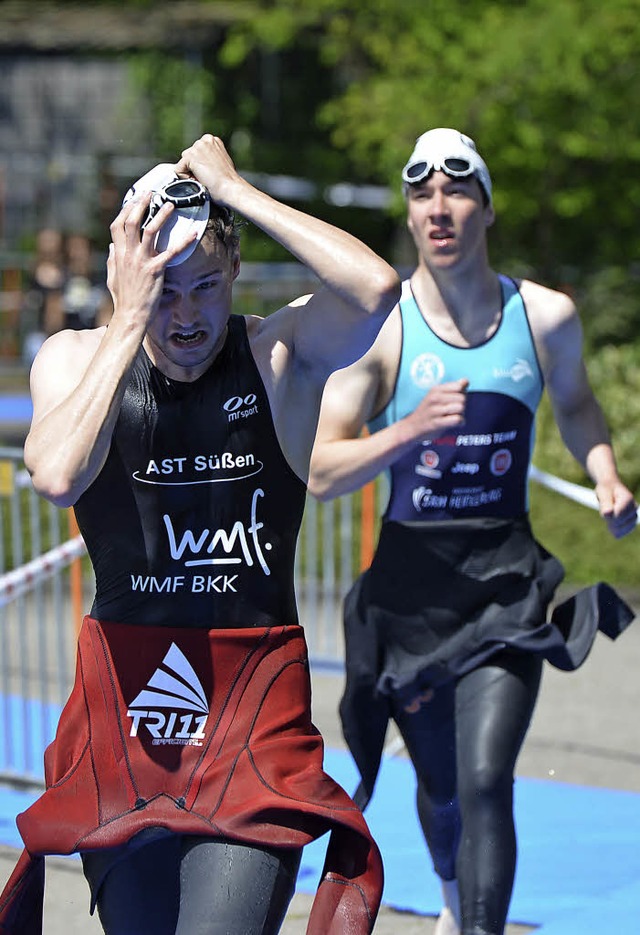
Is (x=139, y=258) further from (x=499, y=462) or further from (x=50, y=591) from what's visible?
(x=50, y=591)

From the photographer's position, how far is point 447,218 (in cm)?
426

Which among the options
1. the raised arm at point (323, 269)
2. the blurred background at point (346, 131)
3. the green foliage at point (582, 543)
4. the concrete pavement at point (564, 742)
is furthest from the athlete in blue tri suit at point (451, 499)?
the blurred background at point (346, 131)

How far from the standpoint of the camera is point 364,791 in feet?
14.4

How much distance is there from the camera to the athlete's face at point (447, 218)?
4254 millimetres

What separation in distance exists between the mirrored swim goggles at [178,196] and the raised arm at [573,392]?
5.45 feet

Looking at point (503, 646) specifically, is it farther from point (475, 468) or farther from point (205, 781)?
point (205, 781)

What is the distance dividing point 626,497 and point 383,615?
733mm

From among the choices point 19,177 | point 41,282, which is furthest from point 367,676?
point 19,177

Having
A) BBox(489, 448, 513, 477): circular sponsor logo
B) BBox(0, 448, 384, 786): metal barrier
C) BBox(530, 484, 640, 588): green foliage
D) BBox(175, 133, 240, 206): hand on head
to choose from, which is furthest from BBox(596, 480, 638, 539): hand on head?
BBox(530, 484, 640, 588): green foliage

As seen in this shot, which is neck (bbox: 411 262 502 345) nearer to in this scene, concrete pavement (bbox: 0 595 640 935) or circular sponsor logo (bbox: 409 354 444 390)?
circular sponsor logo (bbox: 409 354 444 390)

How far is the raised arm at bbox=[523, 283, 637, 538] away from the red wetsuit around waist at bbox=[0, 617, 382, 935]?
159 cm

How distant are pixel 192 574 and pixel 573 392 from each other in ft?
6.06

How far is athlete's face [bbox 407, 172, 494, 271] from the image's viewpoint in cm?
425

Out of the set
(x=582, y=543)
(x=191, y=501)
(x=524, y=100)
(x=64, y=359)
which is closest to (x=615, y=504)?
(x=191, y=501)
